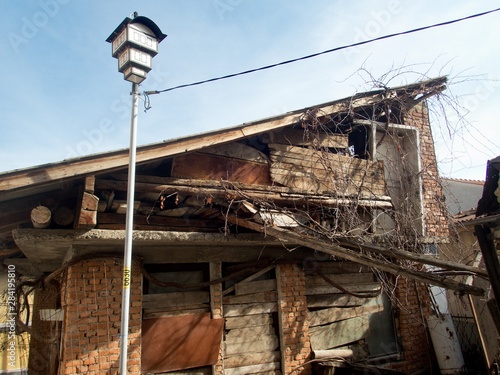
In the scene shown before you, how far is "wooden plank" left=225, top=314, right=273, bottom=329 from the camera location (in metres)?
6.59

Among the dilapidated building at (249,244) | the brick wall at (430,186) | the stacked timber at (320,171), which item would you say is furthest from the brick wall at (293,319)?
the brick wall at (430,186)

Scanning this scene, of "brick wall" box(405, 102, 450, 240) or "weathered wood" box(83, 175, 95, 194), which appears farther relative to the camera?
"brick wall" box(405, 102, 450, 240)

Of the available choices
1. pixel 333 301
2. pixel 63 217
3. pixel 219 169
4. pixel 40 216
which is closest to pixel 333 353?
pixel 333 301

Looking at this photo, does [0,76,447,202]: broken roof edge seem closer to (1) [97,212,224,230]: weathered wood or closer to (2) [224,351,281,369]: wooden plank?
(1) [97,212,224,230]: weathered wood

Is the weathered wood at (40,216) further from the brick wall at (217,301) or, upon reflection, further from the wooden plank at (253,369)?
the wooden plank at (253,369)

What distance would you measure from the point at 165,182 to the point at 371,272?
4.94 metres

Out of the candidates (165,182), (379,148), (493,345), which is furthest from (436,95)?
(165,182)

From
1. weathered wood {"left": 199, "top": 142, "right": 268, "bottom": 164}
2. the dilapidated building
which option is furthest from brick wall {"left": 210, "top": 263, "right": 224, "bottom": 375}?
weathered wood {"left": 199, "top": 142, "right": 268, "bottom": 164}

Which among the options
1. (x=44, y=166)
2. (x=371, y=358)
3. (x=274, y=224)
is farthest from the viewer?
(x=371, y=358)

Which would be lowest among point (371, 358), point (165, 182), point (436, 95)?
point (371, 358)

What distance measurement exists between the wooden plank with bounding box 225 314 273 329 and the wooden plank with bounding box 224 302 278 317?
67mm

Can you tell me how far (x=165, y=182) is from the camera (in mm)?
5773

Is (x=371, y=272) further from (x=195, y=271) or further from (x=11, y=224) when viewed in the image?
(x=11, y=224)

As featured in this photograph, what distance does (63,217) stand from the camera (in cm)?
512
